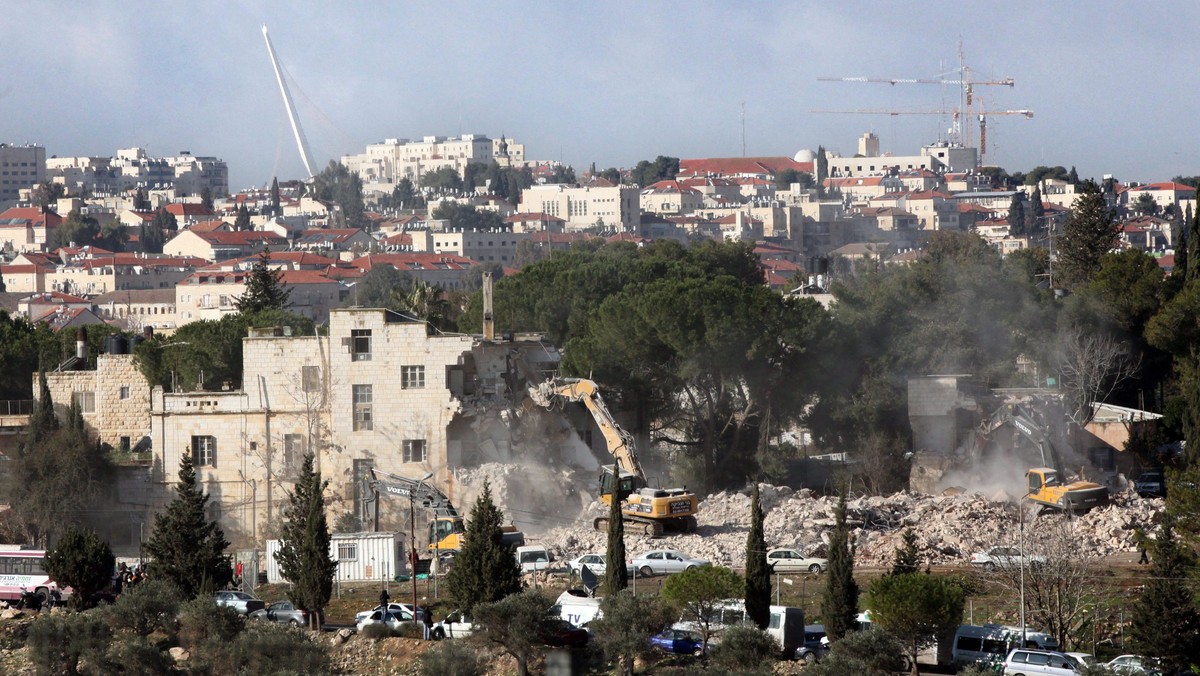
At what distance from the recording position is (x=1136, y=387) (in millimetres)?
47250

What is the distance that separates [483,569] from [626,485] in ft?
29.2

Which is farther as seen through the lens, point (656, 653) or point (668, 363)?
point (668, 363)

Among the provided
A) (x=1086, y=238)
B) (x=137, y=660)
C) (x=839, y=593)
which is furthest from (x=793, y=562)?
(x=1086, y=238)

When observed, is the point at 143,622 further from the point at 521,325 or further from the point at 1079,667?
the point at 521,325

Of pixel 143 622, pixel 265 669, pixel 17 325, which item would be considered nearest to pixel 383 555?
pixel 143 622

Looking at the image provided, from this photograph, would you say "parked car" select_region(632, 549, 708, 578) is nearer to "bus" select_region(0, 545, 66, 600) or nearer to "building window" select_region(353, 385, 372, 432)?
"building window" select_region(353, 385, 372, 432)

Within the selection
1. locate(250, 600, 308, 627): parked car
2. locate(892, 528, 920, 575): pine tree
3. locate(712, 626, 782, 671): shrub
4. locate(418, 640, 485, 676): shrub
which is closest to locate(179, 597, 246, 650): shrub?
locate(250, 600, 308, 627): parked car

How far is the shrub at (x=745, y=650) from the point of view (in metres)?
23.0

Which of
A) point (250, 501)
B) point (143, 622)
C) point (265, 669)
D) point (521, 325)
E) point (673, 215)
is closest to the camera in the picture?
point (265, 669)

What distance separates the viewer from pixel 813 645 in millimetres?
24594

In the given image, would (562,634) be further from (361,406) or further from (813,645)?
(361,406)

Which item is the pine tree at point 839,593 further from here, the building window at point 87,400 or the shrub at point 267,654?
the building window at point 87,400

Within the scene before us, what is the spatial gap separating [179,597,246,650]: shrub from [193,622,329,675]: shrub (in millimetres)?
450

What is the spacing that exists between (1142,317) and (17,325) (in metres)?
31.8
